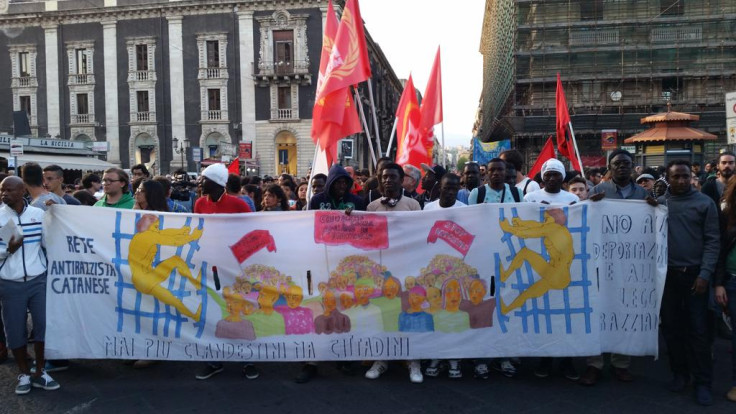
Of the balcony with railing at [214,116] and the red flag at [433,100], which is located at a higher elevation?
the balcony with railing at [214,116]

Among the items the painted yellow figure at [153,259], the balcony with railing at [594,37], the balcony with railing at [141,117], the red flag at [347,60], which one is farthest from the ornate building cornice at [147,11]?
the painted yellow figure at [153,259]

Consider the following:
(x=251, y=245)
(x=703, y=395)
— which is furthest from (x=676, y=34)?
(x=251, y=245)

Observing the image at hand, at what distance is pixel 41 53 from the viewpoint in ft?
142

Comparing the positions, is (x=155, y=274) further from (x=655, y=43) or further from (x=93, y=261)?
(x=655, y=43)

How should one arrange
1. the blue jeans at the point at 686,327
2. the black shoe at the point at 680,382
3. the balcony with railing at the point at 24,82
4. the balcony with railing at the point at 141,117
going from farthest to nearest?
1. the balcony with railing at the point at 24,82
2. the balcony with railing at the point at 141,117
3. the black shoe at the point at 680,382
4. the blue jeans at the point at 686,327

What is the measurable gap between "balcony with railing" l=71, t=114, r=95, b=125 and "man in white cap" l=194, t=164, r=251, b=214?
41652mm

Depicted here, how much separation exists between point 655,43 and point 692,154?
1925cm

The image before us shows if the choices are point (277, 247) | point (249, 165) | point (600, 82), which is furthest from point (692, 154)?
point (249, 165)

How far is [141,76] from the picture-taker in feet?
137

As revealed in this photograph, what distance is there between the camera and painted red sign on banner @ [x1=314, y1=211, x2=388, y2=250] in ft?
16.8

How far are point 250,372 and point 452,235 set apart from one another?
6.95 ft

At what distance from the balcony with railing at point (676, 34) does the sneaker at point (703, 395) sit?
32.6 m

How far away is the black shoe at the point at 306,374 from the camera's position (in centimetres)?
496

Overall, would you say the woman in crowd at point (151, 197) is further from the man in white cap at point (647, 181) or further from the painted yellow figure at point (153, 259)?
Answer: the man in white cap at point (647, 181)
